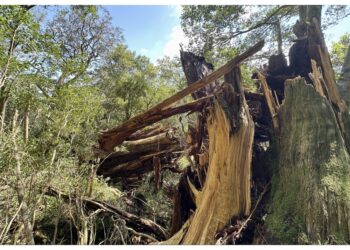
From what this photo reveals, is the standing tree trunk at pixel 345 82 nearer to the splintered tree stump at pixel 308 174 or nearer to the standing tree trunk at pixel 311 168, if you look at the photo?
the standing tree trunk at pixel 311 168

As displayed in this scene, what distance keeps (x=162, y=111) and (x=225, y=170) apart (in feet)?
3.02

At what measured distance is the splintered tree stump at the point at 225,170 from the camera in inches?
94.1

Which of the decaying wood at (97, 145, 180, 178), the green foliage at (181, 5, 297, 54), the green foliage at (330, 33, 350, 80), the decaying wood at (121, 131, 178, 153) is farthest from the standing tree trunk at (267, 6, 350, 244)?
the green foliage at (330, 33, 350, 80)

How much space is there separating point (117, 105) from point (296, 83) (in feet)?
28.7

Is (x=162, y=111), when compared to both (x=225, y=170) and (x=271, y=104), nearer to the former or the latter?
(x=225, y=170)

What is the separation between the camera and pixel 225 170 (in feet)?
8.29

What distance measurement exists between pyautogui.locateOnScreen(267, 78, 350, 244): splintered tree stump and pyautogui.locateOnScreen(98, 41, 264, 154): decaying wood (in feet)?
2.46

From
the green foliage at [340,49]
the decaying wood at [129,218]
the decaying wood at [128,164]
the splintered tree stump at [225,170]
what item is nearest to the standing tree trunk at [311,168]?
the splintered tree stump at [225,170]

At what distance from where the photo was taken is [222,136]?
8.73ft

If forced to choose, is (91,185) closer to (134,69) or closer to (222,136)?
(222,136)

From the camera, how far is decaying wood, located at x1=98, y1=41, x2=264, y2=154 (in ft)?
8.71

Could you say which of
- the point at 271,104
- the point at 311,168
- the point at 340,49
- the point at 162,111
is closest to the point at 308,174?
the point at 311,168
